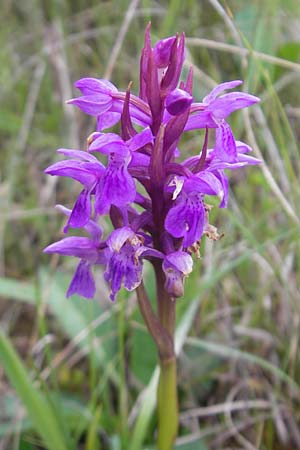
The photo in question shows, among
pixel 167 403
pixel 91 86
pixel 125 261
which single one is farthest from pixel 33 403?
pixel 91 86

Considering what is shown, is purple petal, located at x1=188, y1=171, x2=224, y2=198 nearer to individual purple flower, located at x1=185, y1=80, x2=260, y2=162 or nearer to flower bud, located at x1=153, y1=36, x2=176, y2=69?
individual purple flower, located at x1=185, y1=80, x2=260, y2=162

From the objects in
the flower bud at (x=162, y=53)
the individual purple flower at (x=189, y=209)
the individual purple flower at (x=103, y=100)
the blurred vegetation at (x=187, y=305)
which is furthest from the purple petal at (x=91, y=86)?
the blurred vegetation at (x=187, y=305)

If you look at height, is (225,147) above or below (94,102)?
below

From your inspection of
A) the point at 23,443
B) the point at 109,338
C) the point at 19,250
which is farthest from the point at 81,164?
the point at 19,250

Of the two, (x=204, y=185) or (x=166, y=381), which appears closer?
(x=204, y=185)

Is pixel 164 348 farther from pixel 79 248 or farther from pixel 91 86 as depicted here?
pixel 91 86

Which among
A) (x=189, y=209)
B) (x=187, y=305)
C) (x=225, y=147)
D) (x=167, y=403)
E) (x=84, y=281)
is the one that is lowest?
(x=167, y=403)

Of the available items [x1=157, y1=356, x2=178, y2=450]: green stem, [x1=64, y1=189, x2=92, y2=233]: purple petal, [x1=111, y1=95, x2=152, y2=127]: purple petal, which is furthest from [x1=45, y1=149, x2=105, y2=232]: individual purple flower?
[x1=157, y1=356, x2=178, y2=450]: green stem
